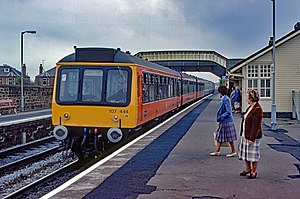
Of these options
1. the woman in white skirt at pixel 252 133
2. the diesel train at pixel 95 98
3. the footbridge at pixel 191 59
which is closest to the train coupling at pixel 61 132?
the diesel train at pixel 95 98

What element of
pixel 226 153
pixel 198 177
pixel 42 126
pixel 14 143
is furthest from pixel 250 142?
pixel 42 126

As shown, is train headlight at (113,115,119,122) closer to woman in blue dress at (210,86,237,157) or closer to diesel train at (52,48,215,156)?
diesel train at (52,48,215,156)

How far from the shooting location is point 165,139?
14.4 m

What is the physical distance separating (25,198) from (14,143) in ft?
36.0

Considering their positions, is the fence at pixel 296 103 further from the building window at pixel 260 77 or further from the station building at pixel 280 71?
the building window at pixel 260 77

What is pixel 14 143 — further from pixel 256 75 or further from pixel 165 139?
pixel 256 75

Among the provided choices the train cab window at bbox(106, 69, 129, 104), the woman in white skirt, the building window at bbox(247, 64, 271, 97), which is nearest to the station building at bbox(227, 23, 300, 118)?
the building window at bbox(247, 64, 271, 97)

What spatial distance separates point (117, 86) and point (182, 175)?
5514mm

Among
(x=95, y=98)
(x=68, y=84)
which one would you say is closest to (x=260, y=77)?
(x=95, y=98)

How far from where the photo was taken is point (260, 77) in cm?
2586

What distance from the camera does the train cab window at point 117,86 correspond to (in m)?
13.6

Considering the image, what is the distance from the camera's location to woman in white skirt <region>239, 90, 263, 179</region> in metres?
8.28

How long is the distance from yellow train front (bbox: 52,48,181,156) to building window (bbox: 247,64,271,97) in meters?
13.2

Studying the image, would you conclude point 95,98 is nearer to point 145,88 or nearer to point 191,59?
point 145,88
